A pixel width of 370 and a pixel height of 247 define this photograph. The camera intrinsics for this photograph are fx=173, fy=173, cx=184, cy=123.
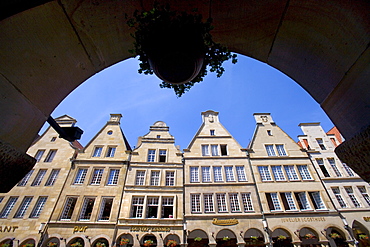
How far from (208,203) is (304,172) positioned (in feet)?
31.4

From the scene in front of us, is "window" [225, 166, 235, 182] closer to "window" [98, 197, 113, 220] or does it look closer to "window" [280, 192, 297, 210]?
"window" [280, 192, 297, 210]

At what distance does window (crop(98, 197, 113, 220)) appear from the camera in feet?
44.6

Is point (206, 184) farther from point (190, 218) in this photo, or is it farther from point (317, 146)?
point (317, 146)

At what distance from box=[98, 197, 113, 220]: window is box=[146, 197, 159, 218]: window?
3.14m

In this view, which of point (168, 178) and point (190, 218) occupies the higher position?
point (168, 178)

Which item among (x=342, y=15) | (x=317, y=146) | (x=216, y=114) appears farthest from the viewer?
(x=216, y=114)

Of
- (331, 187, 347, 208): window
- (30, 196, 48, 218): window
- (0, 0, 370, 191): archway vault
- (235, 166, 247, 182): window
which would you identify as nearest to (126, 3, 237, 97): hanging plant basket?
(0, 0, 370, 191): archway vault

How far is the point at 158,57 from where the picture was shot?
1586mm

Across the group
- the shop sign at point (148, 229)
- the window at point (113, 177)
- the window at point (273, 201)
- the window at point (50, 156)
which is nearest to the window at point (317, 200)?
the window at point (273, 201)

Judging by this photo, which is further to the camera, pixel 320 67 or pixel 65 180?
pixel 65 180

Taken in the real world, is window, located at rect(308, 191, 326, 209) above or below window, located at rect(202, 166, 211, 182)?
below

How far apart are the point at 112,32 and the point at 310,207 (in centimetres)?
1823

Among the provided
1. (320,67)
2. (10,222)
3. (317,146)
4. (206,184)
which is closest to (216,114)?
(206,184)

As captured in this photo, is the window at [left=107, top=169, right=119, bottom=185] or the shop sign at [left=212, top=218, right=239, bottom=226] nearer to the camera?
the shop sign at [left=212, top=218, right=239, bottom=226]
